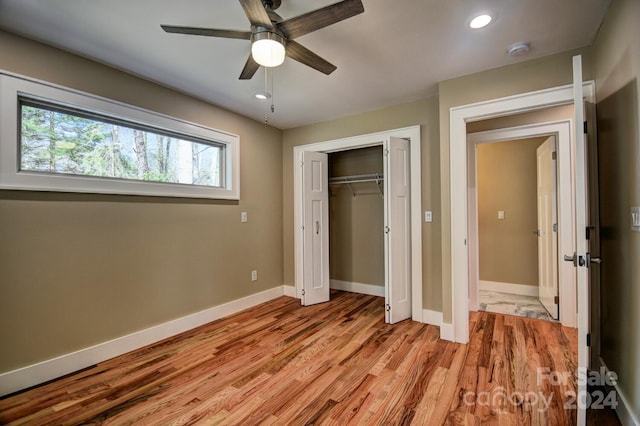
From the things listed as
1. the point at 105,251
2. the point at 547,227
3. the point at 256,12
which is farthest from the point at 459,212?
the point at 105,251

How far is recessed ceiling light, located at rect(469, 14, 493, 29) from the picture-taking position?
1838mm

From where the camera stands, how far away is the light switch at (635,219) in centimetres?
146

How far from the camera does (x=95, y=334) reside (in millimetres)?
2348

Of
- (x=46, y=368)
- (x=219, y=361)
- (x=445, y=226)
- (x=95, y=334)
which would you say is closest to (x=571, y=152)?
(x=445, y=226)

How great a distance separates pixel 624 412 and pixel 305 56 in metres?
2.81

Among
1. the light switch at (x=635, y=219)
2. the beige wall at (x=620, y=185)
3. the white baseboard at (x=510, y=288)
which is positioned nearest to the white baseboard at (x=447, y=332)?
the beige wall at (x=620, y=185)

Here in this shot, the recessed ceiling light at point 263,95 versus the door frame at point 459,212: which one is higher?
the recessed ceiling light at point 263,95

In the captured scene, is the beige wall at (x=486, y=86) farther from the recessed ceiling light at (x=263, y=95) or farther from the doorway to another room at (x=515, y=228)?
the recessed ceiling light at (x=263, y=95)

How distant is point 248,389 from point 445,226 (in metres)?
2.21

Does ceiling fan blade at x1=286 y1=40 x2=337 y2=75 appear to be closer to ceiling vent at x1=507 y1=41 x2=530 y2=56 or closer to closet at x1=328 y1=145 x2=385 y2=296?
ceiling vent at x1=507 y1=41 x2=530 y2=56

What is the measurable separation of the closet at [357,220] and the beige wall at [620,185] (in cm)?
239

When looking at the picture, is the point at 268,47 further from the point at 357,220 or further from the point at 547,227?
the point at 547,227

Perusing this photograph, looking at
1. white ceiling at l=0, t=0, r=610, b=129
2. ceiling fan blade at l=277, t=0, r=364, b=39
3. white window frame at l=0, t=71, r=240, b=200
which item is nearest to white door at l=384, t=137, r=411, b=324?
white ceiling at l=0, t=0, r=610, b=129

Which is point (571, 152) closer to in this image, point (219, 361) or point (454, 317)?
point (454, 317)
